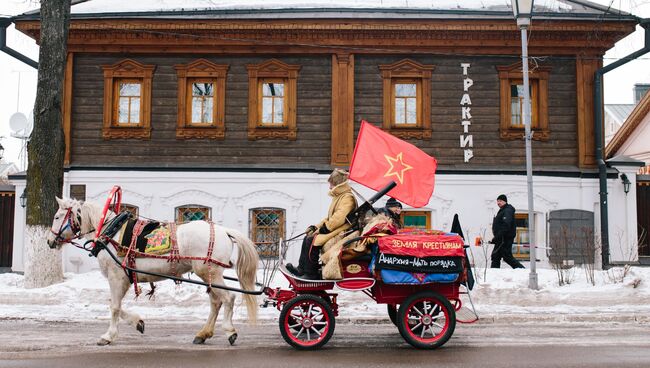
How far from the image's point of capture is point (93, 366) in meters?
6.71

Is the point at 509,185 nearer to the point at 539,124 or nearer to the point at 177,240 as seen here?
the point at 539,124

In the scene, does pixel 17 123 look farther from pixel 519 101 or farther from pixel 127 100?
pixel 519 101

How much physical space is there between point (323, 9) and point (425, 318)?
1196 centimetres

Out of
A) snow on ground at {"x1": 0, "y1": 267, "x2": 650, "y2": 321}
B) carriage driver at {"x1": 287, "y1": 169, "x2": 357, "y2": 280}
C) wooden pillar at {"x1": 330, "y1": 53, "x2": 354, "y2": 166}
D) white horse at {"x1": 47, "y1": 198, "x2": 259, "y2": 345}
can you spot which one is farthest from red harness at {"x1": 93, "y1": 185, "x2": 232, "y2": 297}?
wooden pillar at {"x1": 330, "y1": 53, "x2": 354, "y2": 166}

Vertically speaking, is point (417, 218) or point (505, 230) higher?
point (417, 218)

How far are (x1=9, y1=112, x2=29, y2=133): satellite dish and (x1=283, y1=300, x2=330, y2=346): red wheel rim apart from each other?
21406mm

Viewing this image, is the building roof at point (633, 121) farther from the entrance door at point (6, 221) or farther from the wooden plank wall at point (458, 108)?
the entrance door at point (6, 221)

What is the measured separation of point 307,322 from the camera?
782 cm

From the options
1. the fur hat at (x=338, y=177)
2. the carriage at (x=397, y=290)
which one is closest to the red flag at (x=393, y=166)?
the fur hat at (x=338, y=177)

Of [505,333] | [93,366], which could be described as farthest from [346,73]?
[93,366]

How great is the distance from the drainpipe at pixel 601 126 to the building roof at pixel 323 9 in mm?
925

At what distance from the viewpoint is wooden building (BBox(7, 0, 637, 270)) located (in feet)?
56.5

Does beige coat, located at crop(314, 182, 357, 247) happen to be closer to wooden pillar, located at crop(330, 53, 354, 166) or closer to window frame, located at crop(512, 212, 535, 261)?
wooden pillar, located at crop(330, 53, 354, 166)

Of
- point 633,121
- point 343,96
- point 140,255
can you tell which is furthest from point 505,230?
point 633,121
